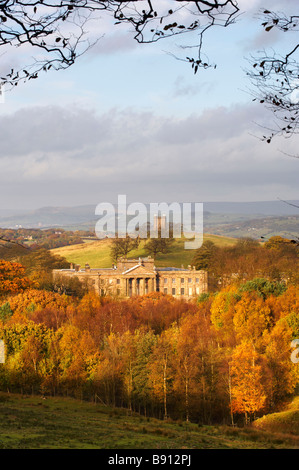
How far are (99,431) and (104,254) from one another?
126837 mm

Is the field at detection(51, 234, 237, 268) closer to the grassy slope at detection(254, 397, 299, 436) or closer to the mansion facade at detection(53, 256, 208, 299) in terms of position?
the mansion facade at detection(53, 256, 208, 299)

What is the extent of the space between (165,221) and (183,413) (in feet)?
434

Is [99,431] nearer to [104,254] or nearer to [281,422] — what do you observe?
[281,422]

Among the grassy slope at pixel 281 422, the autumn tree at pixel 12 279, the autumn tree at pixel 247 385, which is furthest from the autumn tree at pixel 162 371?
Answer: the autumn tree at pixel 12 279

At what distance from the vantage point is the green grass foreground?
85.2 ft

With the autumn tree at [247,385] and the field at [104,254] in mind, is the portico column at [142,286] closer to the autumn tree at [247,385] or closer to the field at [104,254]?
the field at [104,254]

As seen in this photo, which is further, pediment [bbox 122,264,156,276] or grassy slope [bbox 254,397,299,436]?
pediment [bbox 122,264,156,276]

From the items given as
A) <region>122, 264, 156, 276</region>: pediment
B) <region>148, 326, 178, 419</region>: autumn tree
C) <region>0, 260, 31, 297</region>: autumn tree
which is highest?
<region>0, 260, 31, 297</region>: autumn tree

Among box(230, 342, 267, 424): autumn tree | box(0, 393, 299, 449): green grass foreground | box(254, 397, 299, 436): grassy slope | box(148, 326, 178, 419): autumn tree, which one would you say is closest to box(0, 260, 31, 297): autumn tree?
box(0, 393, 299, 449): green grass foreground

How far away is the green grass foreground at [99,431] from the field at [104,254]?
97684 millimetres

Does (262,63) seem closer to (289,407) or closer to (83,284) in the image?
(289,407)

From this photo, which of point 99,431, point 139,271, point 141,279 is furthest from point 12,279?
point 99,431

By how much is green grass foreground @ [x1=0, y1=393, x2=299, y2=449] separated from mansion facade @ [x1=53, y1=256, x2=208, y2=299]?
224 ft
